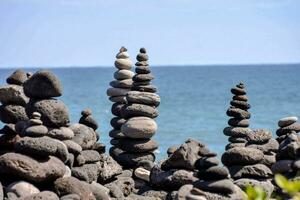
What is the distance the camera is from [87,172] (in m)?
14.7

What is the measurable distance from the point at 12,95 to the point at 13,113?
13.0 inches

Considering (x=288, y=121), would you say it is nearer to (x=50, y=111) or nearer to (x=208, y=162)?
(x=208, y=162)

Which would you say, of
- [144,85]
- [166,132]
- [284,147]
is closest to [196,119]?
[166,132]

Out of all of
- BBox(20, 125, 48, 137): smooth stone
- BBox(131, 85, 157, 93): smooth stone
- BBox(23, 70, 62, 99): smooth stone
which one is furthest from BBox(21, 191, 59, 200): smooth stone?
BBox(131, 85, 157, 93): smooth stone

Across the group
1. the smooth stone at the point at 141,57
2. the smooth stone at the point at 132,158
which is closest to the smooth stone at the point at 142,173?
the smooth stone at the point at 132,158

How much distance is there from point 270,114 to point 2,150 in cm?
3875

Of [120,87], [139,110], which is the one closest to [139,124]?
[139,110]

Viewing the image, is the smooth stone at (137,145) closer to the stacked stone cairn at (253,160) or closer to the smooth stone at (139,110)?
the smooth stone at (139,110)

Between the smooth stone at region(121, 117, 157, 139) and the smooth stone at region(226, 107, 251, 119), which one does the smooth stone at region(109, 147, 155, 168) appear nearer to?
the smooth stone at region(121, 117, 157, 139)

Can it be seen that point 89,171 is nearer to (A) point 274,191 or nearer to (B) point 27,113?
(B) point 27,113

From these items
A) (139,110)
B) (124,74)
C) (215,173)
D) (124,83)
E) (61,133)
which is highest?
(124,74)

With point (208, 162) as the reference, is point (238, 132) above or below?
below

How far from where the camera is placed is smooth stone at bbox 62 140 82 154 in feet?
46.3

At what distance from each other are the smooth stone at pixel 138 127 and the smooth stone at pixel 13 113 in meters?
2.84
